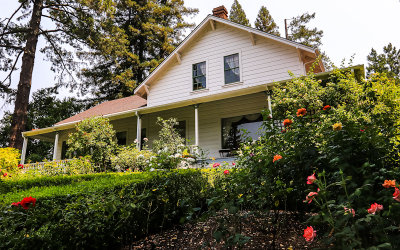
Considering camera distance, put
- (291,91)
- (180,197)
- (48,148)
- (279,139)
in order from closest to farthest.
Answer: (279,139) < (180,197) < (291,91) < (48,148)

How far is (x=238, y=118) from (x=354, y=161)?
8893 mm

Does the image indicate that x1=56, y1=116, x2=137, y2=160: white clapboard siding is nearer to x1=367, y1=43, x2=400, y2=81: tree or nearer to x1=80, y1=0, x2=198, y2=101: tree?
x1=80, y1=0, x2=198, y2=101: tree

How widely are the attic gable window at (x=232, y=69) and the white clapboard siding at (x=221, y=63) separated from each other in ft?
0.59

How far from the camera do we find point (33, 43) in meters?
15.6

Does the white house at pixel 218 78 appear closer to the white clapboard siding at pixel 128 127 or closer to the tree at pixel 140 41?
the white clapboard siding at pixel 128 127

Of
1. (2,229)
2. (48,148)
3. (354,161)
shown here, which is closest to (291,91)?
(354,161)

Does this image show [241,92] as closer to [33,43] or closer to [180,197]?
[180,197]

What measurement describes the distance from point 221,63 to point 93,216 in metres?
9.81

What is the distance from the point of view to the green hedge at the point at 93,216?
2.55 m

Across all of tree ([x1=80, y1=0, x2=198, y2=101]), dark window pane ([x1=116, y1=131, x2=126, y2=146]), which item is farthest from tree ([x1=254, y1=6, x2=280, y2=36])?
dark window pane ([x1=116, y1=131, x2=126, y2=146])

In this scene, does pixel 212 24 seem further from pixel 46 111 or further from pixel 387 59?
pixel 387 59

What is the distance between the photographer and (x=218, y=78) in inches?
455

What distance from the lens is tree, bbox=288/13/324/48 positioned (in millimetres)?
27344

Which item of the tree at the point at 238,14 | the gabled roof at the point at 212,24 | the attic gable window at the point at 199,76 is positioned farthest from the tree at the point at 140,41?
the attic gable window at the point at 199,76
